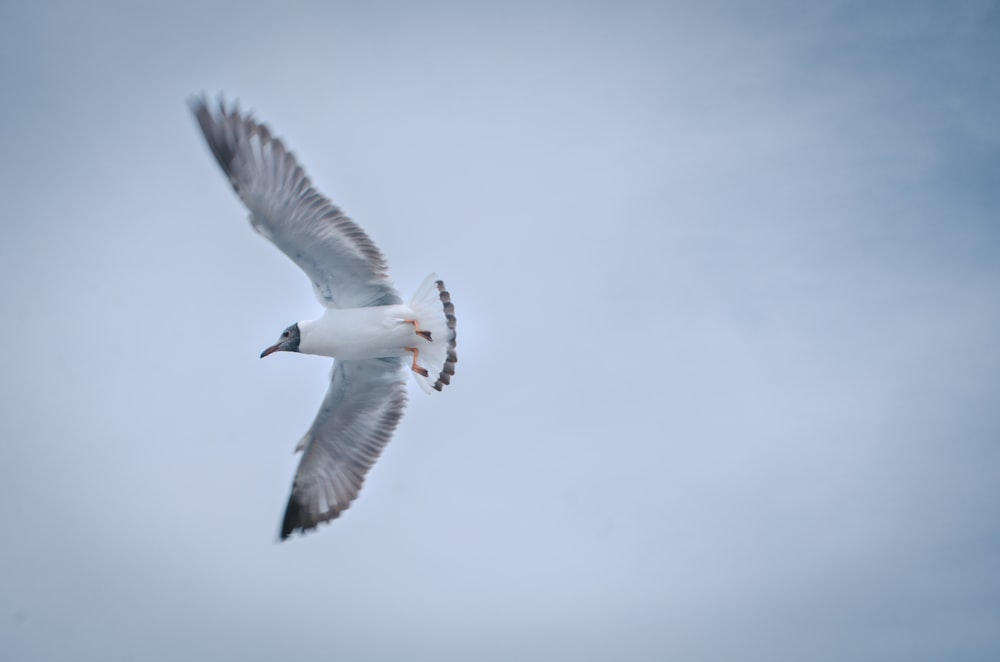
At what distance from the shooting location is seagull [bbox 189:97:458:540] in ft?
34.2

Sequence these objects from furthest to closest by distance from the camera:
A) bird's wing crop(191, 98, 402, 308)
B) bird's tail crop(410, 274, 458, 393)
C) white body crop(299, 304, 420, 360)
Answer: bird's tail crop(410, 274, 458, 393), white body crop(299, 304, 420, 360), bird's wing crop(191, 98, 402, 308)

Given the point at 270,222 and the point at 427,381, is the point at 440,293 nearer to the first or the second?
the point at 427,381

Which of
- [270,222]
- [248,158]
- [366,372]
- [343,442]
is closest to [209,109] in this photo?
[248,158]

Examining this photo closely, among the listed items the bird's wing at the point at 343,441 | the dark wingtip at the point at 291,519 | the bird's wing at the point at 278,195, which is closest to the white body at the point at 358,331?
the bird's wing at the point at 278,195

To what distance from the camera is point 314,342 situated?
11.3 m

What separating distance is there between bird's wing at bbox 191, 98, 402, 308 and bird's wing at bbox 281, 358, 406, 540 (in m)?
1.91

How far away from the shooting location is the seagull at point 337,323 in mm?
10438

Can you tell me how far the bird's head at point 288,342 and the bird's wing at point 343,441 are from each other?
0.92 m

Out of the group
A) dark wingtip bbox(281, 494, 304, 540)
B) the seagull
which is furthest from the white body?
dark wingtip bbox(281, 494, 304, 540)

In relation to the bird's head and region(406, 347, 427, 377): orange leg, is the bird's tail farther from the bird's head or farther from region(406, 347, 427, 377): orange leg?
the bird's head

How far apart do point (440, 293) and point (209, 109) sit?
314 cm

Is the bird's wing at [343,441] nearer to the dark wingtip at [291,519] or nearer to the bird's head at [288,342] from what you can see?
the dark wingtip at [291,519]

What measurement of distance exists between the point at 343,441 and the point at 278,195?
137 inches

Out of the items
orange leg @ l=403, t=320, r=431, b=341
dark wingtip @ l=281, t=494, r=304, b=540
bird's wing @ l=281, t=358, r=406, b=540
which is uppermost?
orange leg @ l=403, t=320, r=431, b=341
